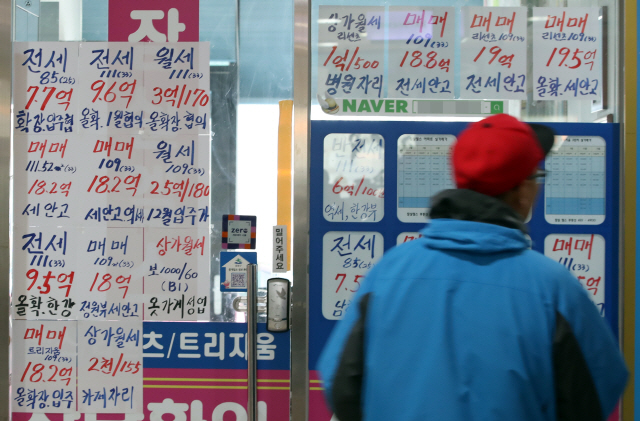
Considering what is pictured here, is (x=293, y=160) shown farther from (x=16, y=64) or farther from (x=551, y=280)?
(x=551, y=280)

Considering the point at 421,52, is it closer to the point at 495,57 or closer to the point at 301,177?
the point at 495,57

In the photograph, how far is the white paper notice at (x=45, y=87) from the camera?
2.80m

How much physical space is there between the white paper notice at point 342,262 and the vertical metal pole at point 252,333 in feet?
1.14

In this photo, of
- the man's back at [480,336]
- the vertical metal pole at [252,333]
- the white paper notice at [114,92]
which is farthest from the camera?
the white paper notice at [114,92]

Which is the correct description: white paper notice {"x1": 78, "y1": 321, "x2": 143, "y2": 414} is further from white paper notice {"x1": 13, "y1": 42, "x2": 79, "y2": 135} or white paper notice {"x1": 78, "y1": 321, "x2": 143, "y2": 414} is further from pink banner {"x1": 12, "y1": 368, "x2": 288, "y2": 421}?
white paper notice {"x1": 13, "y1": 42, "x2": 79, "y2": 135}

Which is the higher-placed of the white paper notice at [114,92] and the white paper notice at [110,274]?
the white paper notice at [114,92]

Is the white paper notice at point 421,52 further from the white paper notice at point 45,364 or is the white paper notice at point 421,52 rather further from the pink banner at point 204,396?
the white paper notice at point 45,364

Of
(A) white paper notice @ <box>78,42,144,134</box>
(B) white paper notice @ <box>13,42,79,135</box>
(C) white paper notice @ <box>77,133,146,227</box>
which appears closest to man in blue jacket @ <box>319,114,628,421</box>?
(C) white paper notice @ <box>77,133,146,227</box>

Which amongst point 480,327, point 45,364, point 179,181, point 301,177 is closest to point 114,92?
point 179,181

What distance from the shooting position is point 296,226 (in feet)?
9.09

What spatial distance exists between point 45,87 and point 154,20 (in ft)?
2.13

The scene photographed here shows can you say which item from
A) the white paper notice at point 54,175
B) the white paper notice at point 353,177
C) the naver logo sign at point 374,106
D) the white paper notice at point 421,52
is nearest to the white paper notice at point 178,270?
the white paper notice at point 54,175

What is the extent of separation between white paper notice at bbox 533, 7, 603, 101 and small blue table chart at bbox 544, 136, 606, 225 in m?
0.25

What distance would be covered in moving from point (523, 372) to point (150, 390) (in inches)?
88.3
